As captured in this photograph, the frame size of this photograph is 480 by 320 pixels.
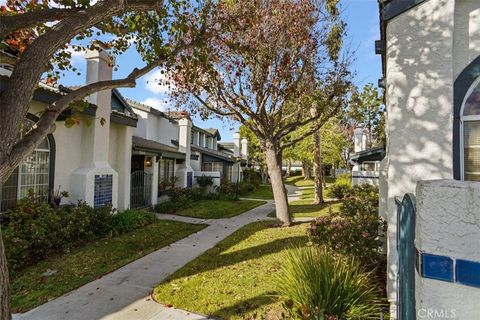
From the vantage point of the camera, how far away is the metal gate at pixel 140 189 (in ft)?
52.7

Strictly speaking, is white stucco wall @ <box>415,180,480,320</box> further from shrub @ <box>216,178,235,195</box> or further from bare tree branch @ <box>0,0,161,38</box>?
shrub @ <box>216,178,235,195</box>

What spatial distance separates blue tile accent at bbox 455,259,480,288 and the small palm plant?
2460 millimetres

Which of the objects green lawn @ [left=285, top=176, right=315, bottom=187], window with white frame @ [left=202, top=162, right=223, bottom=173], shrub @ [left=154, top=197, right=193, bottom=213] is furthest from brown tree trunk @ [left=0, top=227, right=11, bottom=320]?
green lawn @ [left=285, top=176, right=315, bottom=187]

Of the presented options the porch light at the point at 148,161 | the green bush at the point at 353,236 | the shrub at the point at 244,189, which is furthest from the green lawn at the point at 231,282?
the shrub at the point at 244,189

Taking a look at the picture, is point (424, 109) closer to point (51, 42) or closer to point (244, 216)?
point (51, 42)

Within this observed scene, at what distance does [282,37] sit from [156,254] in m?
8.99

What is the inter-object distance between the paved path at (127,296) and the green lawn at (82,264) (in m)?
0.31

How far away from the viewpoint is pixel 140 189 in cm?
1669

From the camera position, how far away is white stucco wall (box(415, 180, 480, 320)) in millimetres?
2021

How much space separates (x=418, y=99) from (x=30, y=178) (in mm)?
11181

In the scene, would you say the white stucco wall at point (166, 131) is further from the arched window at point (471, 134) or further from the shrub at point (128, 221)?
the arched window at point (471, 134)

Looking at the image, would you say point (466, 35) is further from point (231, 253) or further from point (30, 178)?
point (30, 178)

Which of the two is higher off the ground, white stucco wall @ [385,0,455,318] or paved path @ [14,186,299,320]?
white stucco wall @ [385,0,455,318]

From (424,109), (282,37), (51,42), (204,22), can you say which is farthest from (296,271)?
(282,37)
